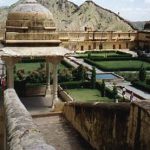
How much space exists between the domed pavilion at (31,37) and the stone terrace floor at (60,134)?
5082mm

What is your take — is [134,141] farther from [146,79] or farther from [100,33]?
[100,33]

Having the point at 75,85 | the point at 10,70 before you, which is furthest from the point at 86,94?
the point at 10,70

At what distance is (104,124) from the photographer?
6.19 metres

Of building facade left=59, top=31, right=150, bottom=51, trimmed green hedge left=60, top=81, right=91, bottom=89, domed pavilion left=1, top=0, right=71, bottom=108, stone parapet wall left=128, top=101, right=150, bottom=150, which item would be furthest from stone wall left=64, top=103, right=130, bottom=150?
building facade left=59, top=31, right=150, bottom=51

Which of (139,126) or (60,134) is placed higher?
(139,126)

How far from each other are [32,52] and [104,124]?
8.50 meters

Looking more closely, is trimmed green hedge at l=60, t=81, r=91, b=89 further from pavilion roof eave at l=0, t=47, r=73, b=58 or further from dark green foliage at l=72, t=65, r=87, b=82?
pavilion roof eave at l=0, t=47, r=73, b=58

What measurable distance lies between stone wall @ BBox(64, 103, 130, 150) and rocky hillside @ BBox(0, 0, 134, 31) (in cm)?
9311

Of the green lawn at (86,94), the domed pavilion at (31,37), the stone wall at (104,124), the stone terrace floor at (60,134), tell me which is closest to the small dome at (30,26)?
the domed pavilion at (31,37)

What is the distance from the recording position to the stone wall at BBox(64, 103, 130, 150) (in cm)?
552

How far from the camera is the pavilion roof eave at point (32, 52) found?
46.0ft

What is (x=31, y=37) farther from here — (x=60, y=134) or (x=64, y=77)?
(x=60, y=134)

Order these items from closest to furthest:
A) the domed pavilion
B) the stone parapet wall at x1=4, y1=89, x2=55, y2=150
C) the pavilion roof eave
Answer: the stone parapet wall at x1=4, y1=89, x2=55, y2=150
the pavilion roof eave
the domed pavilion

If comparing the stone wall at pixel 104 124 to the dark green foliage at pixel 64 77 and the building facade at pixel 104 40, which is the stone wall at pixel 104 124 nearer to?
the dark green foliage at pixel 64 77
